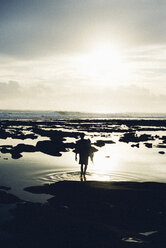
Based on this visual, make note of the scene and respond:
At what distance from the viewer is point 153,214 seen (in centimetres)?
1280

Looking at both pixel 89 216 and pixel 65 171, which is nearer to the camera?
pixel 89 216

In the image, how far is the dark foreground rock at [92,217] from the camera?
9.83m

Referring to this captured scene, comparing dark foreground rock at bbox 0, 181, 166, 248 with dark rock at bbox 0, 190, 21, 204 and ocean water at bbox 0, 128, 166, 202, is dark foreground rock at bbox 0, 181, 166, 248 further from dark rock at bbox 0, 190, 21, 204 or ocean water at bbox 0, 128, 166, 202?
ocean water at bbox 0, 128, 166, 202

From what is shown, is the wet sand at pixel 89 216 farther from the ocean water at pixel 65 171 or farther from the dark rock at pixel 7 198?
the ocean water at pixel 65 171

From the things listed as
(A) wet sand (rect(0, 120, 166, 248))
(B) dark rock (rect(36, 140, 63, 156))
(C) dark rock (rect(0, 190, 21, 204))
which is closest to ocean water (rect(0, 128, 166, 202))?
(C) dark rock (rect(0, 190, 21, 204))

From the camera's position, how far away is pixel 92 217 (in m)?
12.1

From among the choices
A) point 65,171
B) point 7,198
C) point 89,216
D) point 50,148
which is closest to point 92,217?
point 89,216

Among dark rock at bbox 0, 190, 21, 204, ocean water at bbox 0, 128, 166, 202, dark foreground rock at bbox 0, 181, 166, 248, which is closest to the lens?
dark foreground rock at bbox 0, 181, 166, 248

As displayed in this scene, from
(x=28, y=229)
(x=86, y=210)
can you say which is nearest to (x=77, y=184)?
(x=86, y=210)

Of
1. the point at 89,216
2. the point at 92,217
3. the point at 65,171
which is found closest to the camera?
the point at 92,217

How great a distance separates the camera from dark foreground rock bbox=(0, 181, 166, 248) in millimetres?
9828

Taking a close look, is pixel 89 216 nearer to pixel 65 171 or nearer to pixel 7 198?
pixel 7 198

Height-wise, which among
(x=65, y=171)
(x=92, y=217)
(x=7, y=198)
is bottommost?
(x=92, y=217)

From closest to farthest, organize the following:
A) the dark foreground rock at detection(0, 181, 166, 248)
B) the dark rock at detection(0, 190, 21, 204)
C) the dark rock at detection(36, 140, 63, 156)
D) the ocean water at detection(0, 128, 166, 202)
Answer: the dark foreground rock at detection(0, 181, 166, 248) < the dark rock at detection(0, 190, 21, 204) < the ocean water at detection(0, 128, 166, 202) < the dark rock at detection(36, 140, 63, 156)
